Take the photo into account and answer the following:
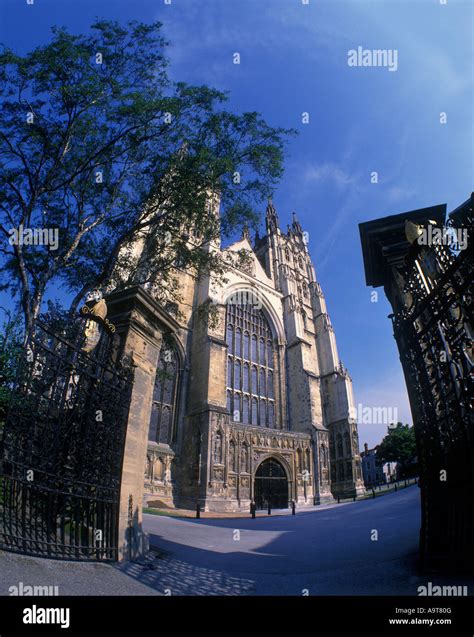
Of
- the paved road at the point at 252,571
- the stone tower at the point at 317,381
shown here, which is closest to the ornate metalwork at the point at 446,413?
the paved road at the point at 252,571

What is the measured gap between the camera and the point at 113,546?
3.94 metres

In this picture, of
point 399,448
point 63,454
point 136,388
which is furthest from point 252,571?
point 399,448

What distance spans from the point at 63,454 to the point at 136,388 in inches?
54.0

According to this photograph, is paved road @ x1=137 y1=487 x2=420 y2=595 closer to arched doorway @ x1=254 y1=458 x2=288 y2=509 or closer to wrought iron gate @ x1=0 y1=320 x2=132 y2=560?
wrought iron gate @ x1=0 y1=320 x2=132 y2=560

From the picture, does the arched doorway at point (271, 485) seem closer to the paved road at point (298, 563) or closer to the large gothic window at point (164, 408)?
the large gothic window at point (164, 408)

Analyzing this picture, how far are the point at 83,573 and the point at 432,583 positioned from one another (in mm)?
3208

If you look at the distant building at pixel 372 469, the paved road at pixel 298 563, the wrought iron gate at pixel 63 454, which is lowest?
the distant building at pixel 372 469

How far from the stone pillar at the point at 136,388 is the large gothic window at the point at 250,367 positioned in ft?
53.8

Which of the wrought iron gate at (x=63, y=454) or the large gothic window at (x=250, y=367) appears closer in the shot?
the wrought iron gate at (x=63, y=454)

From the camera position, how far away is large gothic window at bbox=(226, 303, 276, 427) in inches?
872

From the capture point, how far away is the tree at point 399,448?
37.9 meters

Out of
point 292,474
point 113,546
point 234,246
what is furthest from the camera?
point 234,246

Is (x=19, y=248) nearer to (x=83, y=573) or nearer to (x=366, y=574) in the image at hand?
(x=83, y=573)
